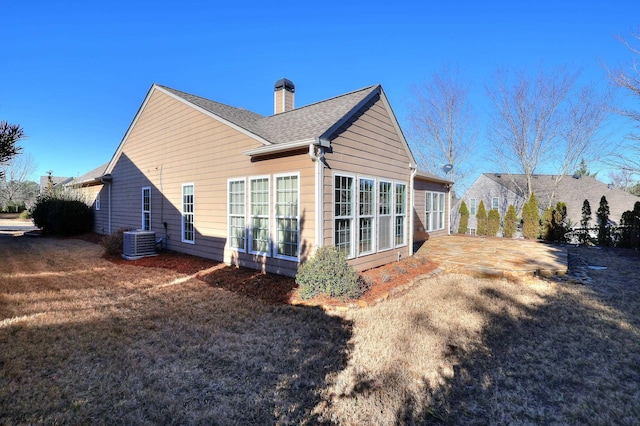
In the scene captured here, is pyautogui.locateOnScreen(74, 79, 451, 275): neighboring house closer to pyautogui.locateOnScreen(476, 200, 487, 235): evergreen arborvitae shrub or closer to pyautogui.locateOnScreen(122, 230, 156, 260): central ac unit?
pyautogui.locateOnScreen(122, 230, 156, 260): central ac unit

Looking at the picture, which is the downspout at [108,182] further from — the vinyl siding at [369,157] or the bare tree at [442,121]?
the bare tree at [442,121]

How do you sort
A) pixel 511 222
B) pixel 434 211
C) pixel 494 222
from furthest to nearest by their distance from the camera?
pixel 494 222 < pixel 511 222 < pixel 434 211

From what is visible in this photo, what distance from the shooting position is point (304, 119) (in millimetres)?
8102

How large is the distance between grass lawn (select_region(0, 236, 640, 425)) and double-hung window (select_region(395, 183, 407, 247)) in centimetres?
289

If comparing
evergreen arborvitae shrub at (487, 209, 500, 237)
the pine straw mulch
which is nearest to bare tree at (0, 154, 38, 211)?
the pine straw mulch

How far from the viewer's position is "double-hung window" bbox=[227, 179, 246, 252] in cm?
780

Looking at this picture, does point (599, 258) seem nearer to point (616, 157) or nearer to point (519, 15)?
point (616, 157)

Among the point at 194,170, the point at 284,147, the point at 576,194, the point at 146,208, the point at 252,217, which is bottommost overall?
the point at 252,217

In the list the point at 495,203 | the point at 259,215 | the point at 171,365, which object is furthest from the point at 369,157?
the point at 495,203

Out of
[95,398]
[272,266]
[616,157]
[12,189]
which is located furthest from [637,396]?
[12,189]

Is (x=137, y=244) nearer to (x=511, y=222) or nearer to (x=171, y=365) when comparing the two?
(x=171, y=365)

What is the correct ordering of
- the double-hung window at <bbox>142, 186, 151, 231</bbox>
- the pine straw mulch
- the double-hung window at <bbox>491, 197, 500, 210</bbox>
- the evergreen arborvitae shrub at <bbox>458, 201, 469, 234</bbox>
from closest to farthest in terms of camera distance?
the pine straw mulch → the double-hung window at <bbox>142, 186, 151, 231</bbox> → the evergreen arborvitae shrub at <bbox>458, 201, 469, 234</bbox> → the double-hung window at <bbox>491, 197, 500, 210</bbox>

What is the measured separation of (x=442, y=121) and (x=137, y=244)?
22001mm

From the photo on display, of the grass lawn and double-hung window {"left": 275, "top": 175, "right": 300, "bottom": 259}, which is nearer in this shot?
the grass lawn
